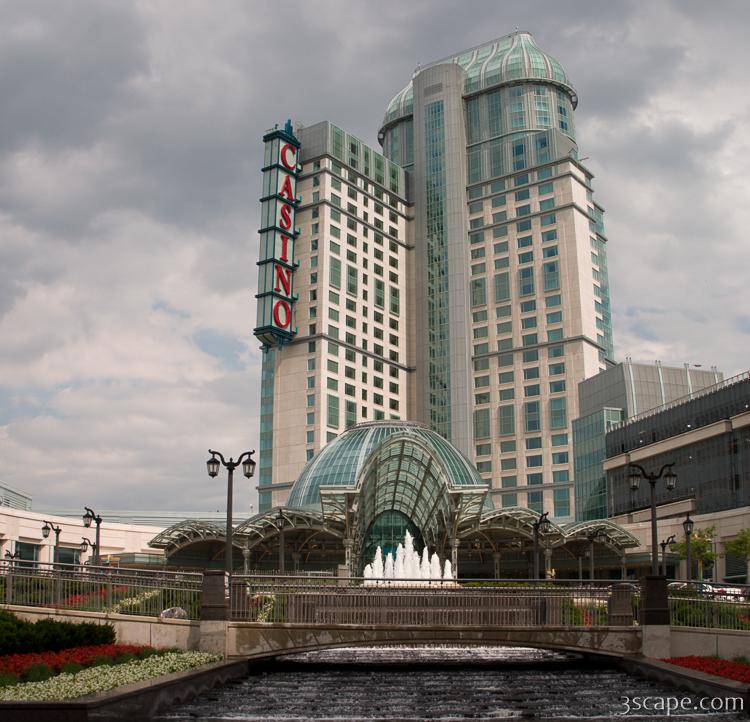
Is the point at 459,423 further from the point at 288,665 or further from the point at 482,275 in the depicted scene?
the point at 288,665

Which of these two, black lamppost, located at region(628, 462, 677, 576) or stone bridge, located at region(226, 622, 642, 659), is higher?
black lamppost, located at region(628, 462, 677, 576)

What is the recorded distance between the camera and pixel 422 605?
89.0ft

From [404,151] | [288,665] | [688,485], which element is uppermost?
[404,151]

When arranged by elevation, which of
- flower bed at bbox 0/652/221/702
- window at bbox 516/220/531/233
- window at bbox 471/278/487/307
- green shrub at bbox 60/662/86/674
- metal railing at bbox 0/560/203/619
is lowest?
flower bed at bbox 0/652/221/702

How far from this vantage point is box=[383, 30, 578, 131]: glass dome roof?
448ft

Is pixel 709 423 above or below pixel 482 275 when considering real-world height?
below

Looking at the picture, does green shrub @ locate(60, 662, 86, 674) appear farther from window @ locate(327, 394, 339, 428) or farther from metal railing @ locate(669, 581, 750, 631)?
window @ locate(327, 394, 339, 428)

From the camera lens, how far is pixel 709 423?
8662cm

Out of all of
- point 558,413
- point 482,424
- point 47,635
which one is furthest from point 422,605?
point 482,424

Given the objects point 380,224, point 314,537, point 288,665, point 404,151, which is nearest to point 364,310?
point 380,224

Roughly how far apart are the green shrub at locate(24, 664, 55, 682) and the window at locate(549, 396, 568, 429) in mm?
103532

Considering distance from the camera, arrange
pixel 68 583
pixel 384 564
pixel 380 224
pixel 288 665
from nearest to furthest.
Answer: pixel 68 583 → pixel 288 665 → pixel 384 564 → pixel 380 224

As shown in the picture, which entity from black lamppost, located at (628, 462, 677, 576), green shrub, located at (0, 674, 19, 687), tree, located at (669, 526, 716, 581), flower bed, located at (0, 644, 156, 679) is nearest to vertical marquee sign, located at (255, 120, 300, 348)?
tree, located at (669, 526, 716, 581)

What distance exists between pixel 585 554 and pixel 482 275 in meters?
52.3
